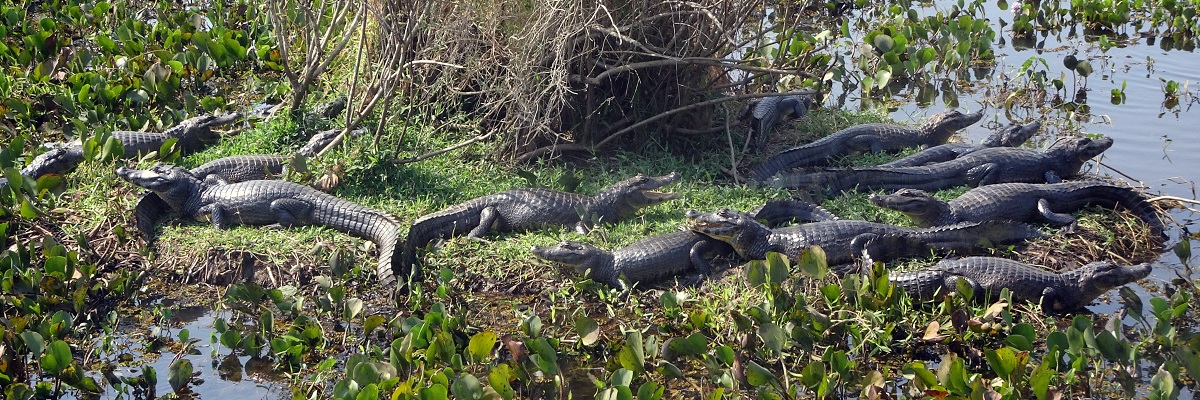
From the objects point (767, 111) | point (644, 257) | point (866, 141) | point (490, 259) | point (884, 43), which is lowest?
point (490, 259)

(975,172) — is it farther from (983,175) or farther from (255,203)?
(255,203)

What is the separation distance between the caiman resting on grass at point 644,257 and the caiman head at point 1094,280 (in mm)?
1598

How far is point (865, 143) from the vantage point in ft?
24.0

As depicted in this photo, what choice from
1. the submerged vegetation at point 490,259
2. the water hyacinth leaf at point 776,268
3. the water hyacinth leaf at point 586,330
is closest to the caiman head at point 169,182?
the submerged vegetation at point 490,259

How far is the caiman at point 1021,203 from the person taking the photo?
6039 mm

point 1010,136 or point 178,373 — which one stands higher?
point 1010,136

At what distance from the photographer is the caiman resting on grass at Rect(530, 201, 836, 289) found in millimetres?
5469

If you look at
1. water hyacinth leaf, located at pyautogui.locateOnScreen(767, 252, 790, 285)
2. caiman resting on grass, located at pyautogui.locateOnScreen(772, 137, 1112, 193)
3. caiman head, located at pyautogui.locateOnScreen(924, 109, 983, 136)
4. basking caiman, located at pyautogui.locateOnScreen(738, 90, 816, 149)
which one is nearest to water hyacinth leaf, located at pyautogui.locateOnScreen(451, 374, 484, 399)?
water hyacinth leaf, located at pyautogui.locateOnScreen(767, 252, 790, 285)

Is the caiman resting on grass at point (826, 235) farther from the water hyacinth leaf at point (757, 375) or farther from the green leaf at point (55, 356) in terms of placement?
the green leaf at point (55, 356)

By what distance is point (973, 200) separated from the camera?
6.22 metres

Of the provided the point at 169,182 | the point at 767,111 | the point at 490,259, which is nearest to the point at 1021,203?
the point at 767,111

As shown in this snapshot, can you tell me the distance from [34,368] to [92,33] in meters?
5.69

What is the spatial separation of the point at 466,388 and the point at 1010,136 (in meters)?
4.68

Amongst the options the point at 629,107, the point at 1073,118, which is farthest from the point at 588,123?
the point at 1073,118
